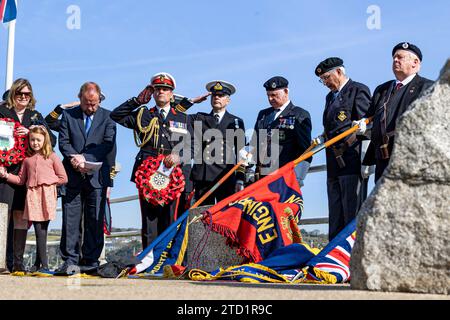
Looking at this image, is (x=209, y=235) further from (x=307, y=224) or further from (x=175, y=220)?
(x=307, y=224)

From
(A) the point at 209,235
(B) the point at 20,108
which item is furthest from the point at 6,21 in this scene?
(A) the point at 209,235

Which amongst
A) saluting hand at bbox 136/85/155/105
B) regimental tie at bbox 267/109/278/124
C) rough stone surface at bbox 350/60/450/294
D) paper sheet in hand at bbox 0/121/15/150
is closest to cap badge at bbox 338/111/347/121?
regimental tie at bbox 267/109/278/124

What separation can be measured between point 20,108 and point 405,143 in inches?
191

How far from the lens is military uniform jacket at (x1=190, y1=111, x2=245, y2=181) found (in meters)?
7.76

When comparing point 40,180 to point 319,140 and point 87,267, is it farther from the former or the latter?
point 319,140

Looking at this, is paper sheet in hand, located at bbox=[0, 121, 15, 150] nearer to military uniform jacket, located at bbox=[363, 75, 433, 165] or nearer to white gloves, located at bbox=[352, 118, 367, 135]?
white gloves, located at bbox=[352, 118, 367, 135]

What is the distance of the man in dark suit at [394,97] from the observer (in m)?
5.74

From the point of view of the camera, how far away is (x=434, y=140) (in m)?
3.96

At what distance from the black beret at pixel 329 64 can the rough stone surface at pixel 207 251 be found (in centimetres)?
161

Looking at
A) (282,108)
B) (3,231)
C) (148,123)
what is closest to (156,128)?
(148,123)

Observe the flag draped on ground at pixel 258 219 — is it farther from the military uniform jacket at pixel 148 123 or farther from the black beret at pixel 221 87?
the black beret at pixel 221 87

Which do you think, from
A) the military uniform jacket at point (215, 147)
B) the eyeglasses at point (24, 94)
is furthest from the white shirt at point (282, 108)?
the eyeglasses at point (24, 94)

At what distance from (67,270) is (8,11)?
633 centimetres

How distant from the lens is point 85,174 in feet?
25.0
